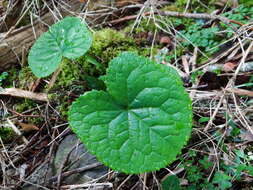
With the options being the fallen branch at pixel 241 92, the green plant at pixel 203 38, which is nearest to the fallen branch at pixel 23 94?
the green plant at pixel 203 38

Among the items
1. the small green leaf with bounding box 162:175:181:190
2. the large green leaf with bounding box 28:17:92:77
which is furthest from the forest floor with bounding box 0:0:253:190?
the large green leaf with bounding box 28:17:92:77

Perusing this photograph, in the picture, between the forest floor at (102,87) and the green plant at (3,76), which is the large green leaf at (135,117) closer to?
the forest floor at (102,87)

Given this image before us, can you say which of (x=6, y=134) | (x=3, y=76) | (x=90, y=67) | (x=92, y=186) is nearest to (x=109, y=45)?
(x=90, y=67)

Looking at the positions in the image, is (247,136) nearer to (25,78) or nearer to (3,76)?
(25,78)

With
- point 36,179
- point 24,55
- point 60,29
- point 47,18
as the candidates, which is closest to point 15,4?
point 47,18

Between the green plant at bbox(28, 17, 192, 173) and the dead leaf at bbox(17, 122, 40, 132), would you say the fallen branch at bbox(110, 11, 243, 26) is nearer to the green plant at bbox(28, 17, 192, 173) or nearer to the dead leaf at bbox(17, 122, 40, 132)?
the green plant at bbox(28, 17, 192, 173)

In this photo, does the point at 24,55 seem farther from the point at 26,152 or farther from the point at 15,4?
the point at 26,152
